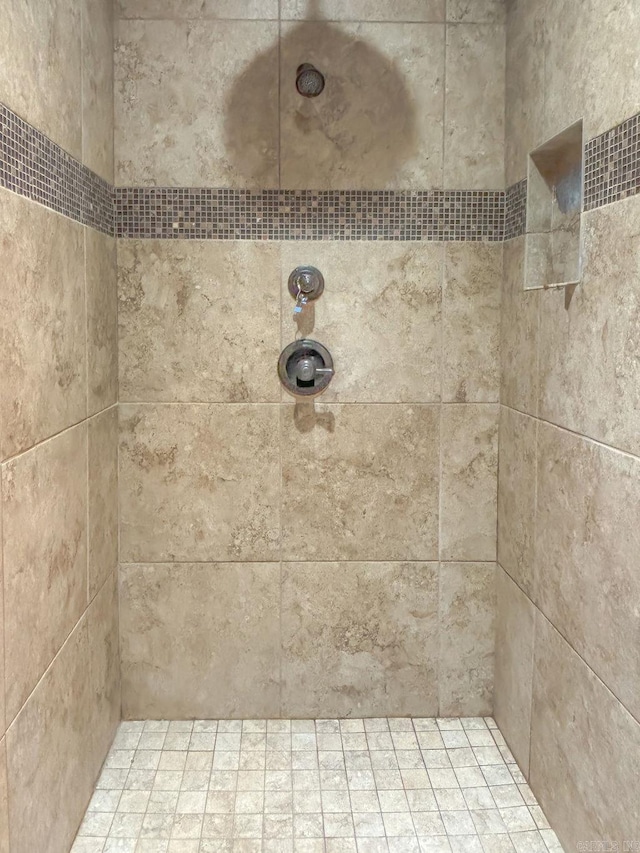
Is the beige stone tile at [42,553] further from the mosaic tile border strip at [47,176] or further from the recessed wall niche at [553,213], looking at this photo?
the recessed wall niche at [553,213]

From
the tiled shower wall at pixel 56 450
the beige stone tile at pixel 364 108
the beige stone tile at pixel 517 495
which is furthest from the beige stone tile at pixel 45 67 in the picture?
the beige stone tile at pixel 517 495

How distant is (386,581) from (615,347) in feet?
3.63

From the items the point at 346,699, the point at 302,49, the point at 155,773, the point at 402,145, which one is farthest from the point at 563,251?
the point at 155,773

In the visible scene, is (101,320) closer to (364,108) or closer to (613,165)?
(364,108)

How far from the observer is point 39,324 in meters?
1.45

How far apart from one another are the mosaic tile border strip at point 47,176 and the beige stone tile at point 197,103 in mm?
216

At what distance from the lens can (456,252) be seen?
2143mm

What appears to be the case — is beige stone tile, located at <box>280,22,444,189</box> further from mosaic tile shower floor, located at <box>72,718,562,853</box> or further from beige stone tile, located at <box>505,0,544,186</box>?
mosaic tile shower floor, located at <box>72,718,562,853</box>

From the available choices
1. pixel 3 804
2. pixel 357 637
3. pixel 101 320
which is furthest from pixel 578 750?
pixel 101 320

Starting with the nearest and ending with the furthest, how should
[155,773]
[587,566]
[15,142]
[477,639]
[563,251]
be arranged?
[15,142]
[587,566]
[563,251]
[155,773]
[477,639]

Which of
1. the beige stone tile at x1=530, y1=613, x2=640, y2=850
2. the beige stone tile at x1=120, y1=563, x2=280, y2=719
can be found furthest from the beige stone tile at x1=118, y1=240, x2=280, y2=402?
the beige stone tile at x1=530, y1=613, x2=640, y2=850

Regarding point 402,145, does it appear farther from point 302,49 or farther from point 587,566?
point 587,566

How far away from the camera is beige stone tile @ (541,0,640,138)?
1.34m

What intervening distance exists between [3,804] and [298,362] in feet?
4.30
